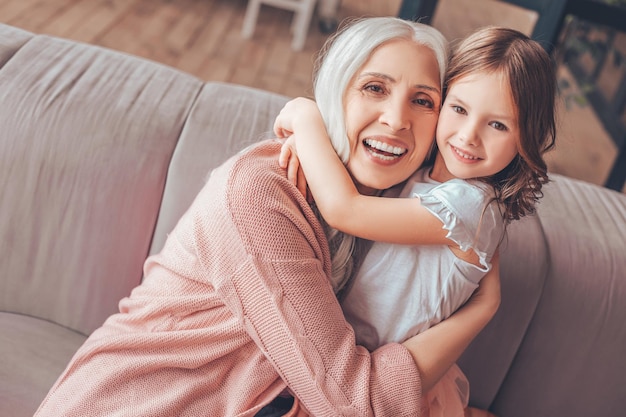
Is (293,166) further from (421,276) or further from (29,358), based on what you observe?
(29,358)

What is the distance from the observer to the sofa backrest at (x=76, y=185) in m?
1.59

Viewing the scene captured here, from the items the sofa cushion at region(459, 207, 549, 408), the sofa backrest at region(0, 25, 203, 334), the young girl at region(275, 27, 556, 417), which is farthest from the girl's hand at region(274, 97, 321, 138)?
the sofa cushion at region(459, 207, 549, 408)

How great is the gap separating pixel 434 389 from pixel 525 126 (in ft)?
1.78

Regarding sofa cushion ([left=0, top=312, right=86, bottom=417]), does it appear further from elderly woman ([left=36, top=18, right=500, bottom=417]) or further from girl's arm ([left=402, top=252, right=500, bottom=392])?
girl's arm ([left=402, top=252, right=500, bottom=392])

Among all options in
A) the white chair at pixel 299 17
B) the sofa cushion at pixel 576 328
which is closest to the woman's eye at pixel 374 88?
the sofa cushion at pixel 576 328

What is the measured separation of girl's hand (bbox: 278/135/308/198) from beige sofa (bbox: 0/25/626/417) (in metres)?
0.35

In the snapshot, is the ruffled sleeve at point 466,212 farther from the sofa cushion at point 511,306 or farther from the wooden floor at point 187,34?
the wooden floor at point 187,34

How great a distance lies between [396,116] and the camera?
123cm

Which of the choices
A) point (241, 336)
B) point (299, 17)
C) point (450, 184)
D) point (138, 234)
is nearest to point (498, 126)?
point (450, 184)

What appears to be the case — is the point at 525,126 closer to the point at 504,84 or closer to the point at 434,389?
the point at 504,84

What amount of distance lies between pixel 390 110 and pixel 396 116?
0.7 inches

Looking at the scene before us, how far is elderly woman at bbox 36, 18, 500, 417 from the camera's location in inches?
46.3


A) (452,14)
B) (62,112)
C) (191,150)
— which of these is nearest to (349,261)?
(191,150)

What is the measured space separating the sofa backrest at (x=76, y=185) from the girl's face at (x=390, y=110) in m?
0.54
